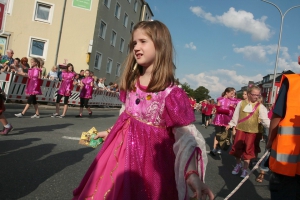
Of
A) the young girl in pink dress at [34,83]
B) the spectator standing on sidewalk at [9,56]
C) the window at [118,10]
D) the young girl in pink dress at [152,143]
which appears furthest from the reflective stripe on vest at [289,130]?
the window at [118,10]

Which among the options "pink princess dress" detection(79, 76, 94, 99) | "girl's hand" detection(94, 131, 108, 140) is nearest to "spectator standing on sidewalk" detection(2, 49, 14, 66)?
"pink princess dress" detection(79, 76, 94, 99)

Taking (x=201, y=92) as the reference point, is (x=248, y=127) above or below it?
below

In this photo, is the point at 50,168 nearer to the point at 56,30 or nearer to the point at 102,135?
the point at 102,135

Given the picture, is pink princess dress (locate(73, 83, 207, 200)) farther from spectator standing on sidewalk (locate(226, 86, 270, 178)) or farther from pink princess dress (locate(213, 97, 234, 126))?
pink princess dress (locate(213, 97, 234, 126))

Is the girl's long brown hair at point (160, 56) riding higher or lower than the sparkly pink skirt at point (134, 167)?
higher

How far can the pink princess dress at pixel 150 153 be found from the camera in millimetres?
1700

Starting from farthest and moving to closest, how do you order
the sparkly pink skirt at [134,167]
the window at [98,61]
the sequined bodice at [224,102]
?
1. the window at [98,61]
2. the sequined bodice at [224,102]
3. the sparkly pink skirt at [134,167]

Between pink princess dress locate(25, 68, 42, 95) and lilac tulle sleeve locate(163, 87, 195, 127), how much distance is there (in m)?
8.00

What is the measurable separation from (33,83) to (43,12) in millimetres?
16491

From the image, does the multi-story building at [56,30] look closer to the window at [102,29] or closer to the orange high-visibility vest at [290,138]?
the window at [102,29]

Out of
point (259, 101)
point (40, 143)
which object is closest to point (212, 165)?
point (259, 101)

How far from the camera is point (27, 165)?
4305mm

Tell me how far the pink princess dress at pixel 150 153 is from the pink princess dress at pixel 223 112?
21.5 feet

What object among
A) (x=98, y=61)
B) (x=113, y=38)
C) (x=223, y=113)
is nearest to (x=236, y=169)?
(x=223, y=113)
